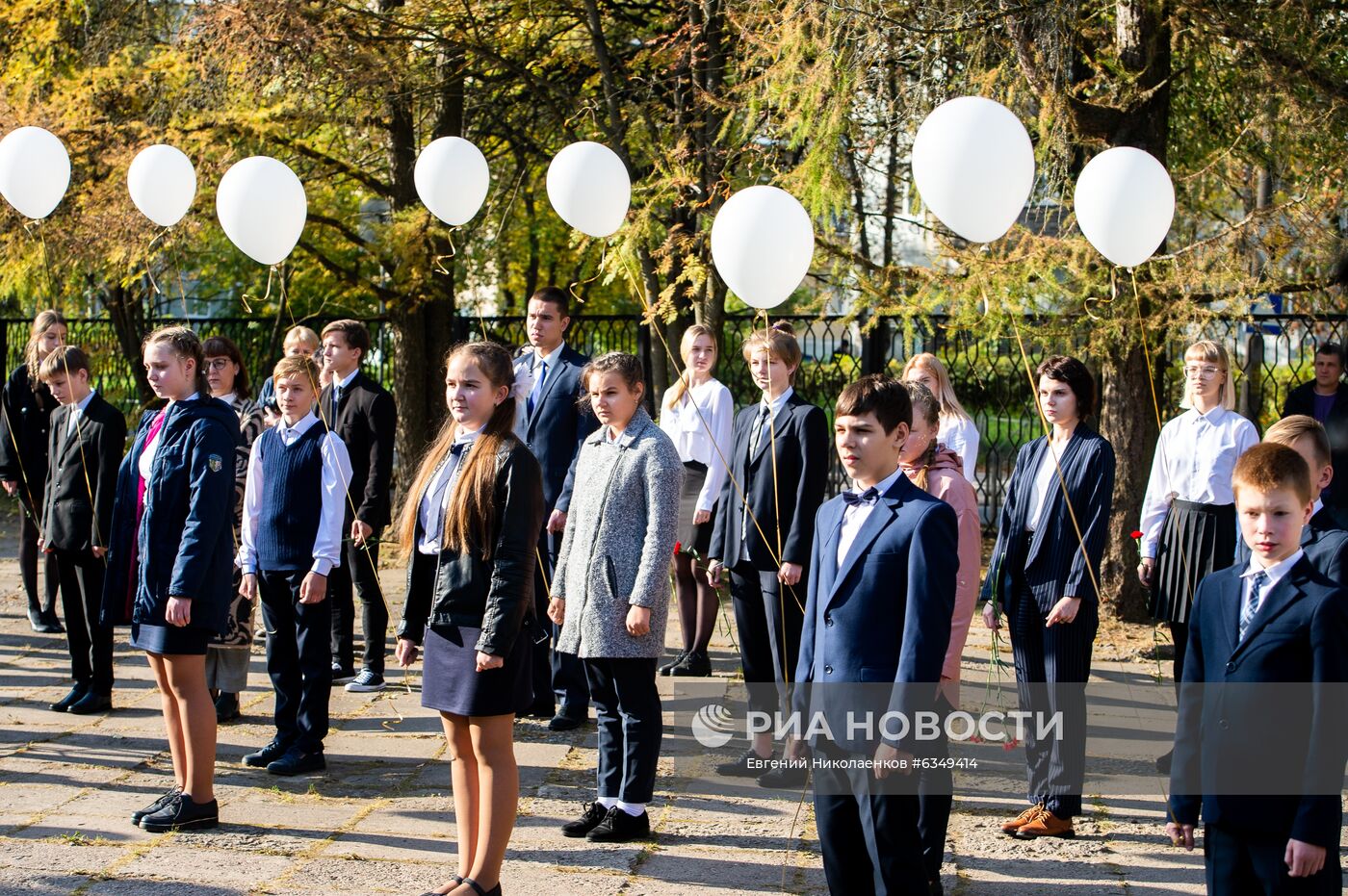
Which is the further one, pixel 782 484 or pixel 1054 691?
pixel 782 484

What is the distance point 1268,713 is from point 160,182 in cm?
590

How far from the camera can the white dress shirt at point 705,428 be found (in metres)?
6.94

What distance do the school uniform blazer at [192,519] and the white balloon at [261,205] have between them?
1627 mm

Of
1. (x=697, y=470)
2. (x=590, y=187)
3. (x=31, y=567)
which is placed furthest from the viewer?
(x=31, y=567)

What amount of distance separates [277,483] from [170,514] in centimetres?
83

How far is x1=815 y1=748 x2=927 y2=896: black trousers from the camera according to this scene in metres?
3.38

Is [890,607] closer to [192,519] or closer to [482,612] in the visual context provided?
[482,612]

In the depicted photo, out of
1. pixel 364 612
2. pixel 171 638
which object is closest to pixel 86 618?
pixel 364 612

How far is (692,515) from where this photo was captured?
7.48 metres

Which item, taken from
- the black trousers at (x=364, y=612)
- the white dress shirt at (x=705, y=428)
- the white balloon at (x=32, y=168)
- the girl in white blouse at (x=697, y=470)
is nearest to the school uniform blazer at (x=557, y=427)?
the white dress shirt at (x=705, y=428)

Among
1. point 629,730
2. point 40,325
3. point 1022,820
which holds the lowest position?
point 1022,820

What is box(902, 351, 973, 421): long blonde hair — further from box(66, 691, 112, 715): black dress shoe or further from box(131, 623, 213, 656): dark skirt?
box(66, 691, 112, 715): black dress shoe

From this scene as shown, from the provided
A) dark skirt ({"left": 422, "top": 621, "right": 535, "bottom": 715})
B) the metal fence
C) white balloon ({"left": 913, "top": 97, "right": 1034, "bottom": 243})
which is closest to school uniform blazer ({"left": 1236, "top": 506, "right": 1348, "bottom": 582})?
white balloon ({"left": 913, "top": 97, "right": 1034, "bottom": 243})

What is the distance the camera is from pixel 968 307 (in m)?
7.82
